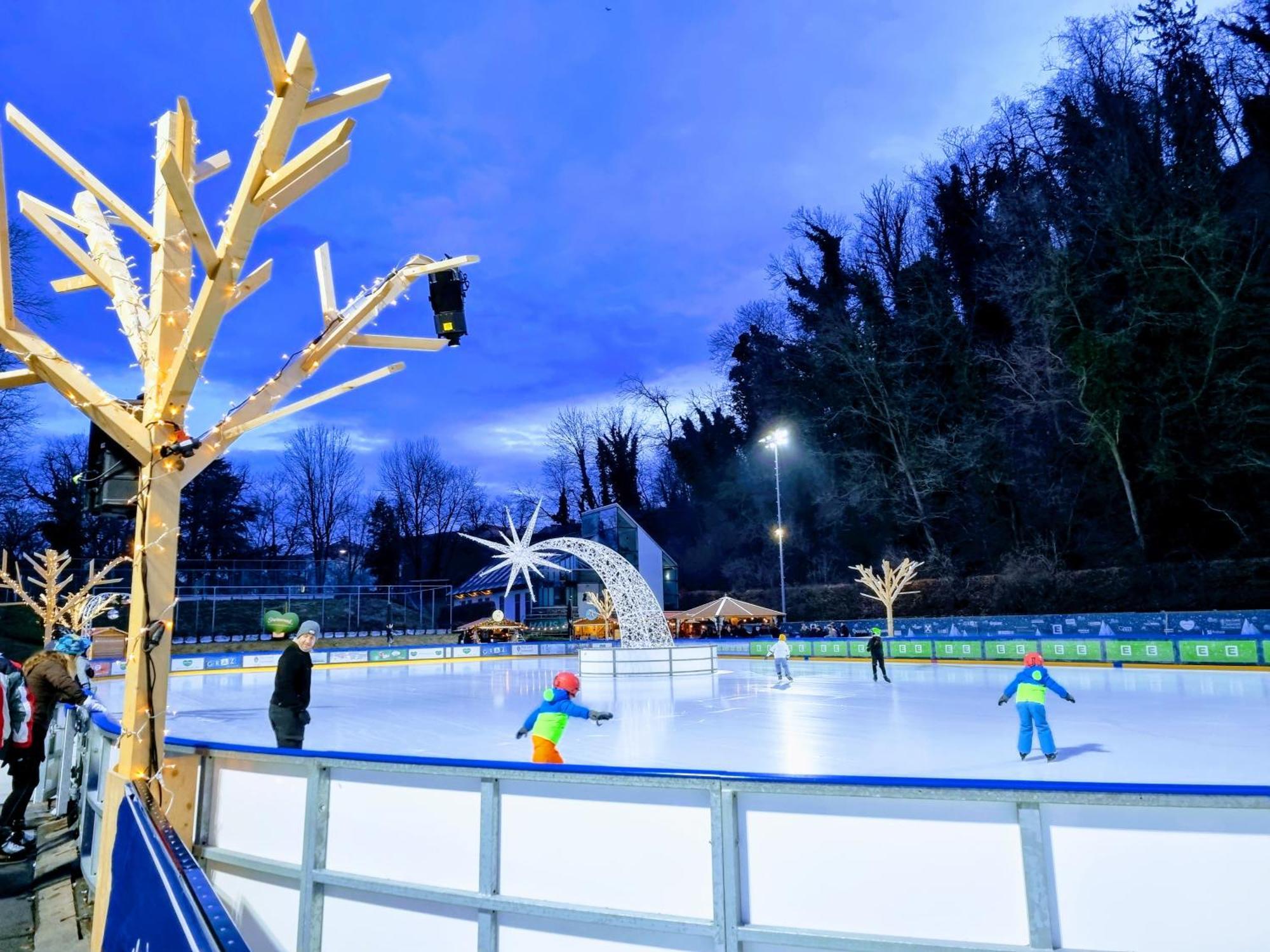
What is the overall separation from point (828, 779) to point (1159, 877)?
106 cm

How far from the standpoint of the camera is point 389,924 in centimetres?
370

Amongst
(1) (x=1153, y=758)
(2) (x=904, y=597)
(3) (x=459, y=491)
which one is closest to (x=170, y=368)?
(1) (x=1153, y=758)

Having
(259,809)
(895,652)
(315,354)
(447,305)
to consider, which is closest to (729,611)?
(895,652)

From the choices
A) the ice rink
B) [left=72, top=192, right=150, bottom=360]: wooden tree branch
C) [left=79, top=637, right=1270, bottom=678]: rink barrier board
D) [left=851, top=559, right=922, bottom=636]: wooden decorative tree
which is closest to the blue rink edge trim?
[left=72, top=192, right=150, bottom=360]: wooden tree branch

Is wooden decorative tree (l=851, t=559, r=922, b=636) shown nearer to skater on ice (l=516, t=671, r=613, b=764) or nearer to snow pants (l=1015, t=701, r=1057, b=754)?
snow pants (l=1015, t=701, r=1057, b=754)

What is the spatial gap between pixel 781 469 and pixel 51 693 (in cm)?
4554

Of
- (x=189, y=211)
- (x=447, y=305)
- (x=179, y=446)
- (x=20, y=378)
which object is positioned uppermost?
(x=447, y=305)

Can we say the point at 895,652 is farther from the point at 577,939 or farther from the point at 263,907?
the point at 577,939

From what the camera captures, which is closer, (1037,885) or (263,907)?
(1037,885)

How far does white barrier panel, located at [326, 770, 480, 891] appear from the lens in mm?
3576

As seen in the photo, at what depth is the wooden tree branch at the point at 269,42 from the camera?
10.4 ft

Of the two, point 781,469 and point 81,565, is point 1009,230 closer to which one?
point 781,469

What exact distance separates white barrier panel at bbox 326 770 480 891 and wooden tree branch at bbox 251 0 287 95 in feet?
10.4

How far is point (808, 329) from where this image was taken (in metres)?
52.1
